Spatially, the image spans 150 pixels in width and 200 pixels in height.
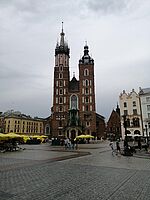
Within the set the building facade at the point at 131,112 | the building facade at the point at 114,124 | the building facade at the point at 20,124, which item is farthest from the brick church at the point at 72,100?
the building facade at the point at 20,124

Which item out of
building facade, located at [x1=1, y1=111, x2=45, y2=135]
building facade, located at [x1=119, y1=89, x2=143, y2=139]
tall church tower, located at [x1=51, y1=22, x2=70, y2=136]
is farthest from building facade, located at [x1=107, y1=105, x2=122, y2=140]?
building facade, located at [x1=1, y1=111, x2=45, y2=135]

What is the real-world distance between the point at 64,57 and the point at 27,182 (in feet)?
261

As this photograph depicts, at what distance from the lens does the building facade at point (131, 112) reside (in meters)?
66.8

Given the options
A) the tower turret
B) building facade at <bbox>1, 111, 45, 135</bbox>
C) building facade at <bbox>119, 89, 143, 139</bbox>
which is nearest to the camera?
building facade at <bbox>119, 89, 143, 139</bbox>

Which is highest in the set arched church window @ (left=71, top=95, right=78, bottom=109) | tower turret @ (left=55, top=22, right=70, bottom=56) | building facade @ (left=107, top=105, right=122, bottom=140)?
tower turret @ (left=55, top=22, right=70, bottom=56)

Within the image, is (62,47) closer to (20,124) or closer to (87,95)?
(87,95)

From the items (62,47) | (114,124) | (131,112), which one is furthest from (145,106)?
(62,47)

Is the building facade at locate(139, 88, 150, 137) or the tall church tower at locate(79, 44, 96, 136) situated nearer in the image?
the building facade at locate(139, 88, 150, 137)

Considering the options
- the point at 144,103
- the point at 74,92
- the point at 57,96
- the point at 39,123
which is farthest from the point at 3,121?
the point at 144,103

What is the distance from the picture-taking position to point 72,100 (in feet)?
265

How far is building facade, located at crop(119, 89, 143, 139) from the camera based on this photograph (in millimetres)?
66750

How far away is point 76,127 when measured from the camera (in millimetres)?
74375

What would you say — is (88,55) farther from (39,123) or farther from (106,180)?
(106,180)

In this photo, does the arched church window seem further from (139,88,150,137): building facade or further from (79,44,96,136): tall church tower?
(139,88,150,137): building facade
